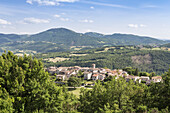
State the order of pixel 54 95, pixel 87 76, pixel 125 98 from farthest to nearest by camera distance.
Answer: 1. pixel 87 76
2. pixel 125 98
3. pixel 54 95

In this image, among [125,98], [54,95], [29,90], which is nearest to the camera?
[29,90]

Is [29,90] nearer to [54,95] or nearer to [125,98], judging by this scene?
[54,95]

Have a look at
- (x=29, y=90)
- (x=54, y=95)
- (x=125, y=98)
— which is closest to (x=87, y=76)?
(x=125, y=98)

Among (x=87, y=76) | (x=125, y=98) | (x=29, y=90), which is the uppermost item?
(x=29, y=90)

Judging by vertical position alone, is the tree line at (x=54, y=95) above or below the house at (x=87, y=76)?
above

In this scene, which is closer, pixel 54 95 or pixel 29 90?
pixel 29 90

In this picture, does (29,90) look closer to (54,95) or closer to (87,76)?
(54,95)

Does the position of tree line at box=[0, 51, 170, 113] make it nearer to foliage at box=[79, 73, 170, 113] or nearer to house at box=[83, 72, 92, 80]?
foliage at box=[79, 73, 170, 113]

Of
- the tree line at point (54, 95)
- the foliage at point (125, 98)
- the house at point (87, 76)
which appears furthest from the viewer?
the house at point (87, 76)

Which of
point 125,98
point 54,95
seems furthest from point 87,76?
point 54,95

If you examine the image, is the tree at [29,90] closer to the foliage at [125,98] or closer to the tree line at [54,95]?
the tree line at [54,95]

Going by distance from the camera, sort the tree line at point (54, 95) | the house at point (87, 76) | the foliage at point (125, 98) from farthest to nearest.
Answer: the house at point (87, 76) < the foliage at point (125, 98) < the tree line at point (54, 95)

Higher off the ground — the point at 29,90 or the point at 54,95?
the point at 29,90

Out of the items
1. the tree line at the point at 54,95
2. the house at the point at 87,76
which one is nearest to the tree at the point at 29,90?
the tree line at the point at 54,95
